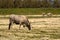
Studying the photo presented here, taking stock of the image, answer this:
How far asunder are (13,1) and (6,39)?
5943cm

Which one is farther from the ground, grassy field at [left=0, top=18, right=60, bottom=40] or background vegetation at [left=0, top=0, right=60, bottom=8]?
grassy field at [left=0, top=18, right=60, bottom=40]

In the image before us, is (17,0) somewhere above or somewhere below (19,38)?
below

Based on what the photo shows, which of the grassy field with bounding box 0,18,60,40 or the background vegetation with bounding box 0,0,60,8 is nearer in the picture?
the grassy field with bounding box 0,18,60,40

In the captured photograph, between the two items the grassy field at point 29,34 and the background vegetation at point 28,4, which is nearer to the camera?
the grassy field at point 29,34

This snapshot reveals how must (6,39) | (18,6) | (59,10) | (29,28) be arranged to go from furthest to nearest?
1. (18,6)
2. (59,10)
3. (29,28)
4. (6,39)

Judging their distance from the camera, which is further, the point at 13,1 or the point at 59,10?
the point at 13,1

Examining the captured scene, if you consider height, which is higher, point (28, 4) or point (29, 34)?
point (29, 34)

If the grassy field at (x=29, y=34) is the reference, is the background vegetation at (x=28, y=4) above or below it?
below

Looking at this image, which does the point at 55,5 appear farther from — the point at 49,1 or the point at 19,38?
the point at 19,38

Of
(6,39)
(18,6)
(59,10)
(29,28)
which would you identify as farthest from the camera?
(18,6)

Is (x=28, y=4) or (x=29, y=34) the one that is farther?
(x=28, y=4)

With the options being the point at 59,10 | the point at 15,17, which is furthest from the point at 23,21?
the point at 59,10

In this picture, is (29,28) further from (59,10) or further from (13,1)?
(13,1)

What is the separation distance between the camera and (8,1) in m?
75.4
